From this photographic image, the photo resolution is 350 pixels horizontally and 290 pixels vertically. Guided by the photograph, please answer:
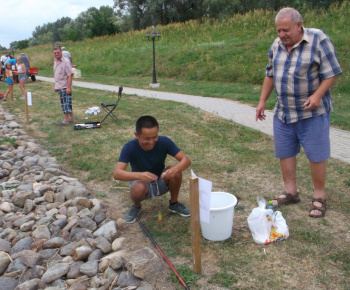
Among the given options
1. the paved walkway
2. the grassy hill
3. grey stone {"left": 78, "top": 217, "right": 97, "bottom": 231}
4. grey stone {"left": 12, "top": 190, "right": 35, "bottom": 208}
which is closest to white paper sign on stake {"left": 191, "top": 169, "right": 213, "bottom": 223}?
grey stone {"left": 78, "top": 217, "right": 97, "bottom": 231}

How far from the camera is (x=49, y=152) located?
248 inches

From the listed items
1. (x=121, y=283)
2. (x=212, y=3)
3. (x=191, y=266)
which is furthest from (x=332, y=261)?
(x=212, y=3)

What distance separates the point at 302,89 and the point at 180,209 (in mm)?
1669

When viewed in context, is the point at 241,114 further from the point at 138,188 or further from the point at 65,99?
the point at 138,188

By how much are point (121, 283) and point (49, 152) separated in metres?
4.11

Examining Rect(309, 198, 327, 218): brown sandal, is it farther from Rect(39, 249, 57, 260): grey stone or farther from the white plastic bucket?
Rect(39, 249, 57, 260): grey stone

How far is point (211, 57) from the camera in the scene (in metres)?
17.5

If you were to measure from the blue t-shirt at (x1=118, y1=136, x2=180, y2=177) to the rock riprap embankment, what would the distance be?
612 mm

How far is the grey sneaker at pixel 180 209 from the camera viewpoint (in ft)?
12.1

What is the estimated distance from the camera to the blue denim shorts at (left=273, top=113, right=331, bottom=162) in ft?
10.9

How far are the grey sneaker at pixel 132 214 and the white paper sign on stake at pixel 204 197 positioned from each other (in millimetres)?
1226

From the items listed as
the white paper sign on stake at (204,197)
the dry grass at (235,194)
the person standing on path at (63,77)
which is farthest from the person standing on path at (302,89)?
the person standing on path at (63,77)

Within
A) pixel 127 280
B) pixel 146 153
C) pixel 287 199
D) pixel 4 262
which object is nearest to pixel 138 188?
pixel 146 153

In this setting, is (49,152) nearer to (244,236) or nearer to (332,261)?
(244,236)
